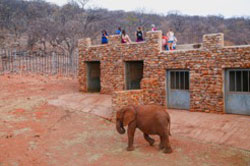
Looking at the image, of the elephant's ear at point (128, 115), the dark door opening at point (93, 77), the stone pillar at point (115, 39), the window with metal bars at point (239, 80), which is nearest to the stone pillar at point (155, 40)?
the stone pillar at point (115, 39)

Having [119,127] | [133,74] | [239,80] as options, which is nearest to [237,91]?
[239,80]

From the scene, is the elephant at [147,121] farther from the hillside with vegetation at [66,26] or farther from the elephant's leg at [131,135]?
the hillside with vegetation at [66,26]

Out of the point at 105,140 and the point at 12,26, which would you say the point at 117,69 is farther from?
the point at 12,26

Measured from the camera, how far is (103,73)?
15625mm

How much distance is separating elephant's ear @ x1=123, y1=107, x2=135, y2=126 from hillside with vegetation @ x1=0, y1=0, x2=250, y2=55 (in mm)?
17350

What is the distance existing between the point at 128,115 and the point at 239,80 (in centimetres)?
531

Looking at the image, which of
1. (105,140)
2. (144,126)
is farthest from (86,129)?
(144,126)

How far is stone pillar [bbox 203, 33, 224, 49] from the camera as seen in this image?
11203mm

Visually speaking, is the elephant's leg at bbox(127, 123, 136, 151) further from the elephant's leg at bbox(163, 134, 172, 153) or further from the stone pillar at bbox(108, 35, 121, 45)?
the stone pillar at bbox(108, 35, 121, 45)

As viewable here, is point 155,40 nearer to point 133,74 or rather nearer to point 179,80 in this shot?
point 179,80

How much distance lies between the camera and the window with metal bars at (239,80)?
10.9m

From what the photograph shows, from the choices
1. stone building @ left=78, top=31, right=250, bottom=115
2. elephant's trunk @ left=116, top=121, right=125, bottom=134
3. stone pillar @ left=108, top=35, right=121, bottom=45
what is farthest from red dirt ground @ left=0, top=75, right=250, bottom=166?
stone pillar @ left=108, top=35, right=121, bottom=45

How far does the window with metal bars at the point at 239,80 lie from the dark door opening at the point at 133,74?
535 centimetres

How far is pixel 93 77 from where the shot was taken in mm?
17094
